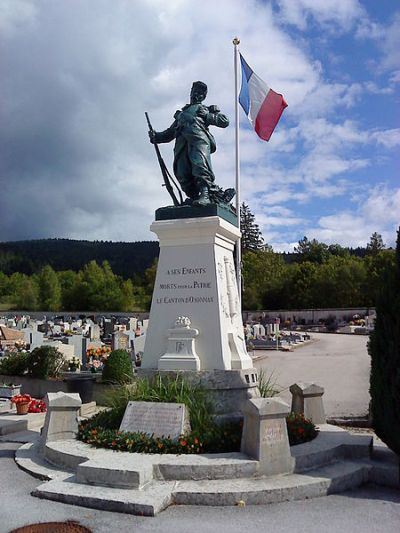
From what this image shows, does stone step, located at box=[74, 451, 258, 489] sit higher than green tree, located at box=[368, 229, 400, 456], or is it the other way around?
green tree, located at box=[368, 229, 400, 456]

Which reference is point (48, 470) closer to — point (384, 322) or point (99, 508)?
point (99, 508)

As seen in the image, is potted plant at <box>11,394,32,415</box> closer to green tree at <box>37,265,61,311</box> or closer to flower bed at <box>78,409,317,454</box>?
flower bed at <box>78,409,317,454</box>

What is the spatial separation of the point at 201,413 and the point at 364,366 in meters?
13.4

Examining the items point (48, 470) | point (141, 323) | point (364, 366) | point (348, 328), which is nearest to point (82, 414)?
point (48, 470)

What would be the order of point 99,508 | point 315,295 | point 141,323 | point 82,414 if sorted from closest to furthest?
point 99,508 → point 82,414 → point 141,323 → point 315,295

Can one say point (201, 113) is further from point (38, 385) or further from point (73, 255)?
point (73, 255)

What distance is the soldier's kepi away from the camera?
8594mm

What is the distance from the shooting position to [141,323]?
35250 millimetres

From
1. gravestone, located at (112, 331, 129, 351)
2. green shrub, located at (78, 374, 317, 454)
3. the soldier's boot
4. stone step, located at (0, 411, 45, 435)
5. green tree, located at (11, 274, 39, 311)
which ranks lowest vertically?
stone step, located at (0, 411, 45, 435)

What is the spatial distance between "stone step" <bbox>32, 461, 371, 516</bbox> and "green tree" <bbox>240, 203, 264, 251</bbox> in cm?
7182

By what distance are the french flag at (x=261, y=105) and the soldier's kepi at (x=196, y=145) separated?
14.0ft

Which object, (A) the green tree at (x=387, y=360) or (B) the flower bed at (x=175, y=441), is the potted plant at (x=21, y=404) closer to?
(B) the flower bed at (x=175, y=441)

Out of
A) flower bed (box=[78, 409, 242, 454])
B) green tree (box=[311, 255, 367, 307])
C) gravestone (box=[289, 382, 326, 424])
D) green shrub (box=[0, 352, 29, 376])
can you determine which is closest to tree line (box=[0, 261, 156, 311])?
green tree (box=[311, 255, 367, 307])

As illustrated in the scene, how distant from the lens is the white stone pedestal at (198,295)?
7691 millimetres
